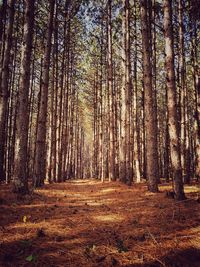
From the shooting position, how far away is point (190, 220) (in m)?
4.43

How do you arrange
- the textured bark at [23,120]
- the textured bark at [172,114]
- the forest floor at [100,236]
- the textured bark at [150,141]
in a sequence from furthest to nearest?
the textured bark at [150,141] < the textured bark at [23,120] < the textured bark at [172,114] < the forest floor at [100,236]

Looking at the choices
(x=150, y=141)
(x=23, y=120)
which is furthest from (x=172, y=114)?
(x=23, y=120)

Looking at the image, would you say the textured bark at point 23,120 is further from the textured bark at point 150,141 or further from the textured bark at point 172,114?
the textured bark at point 172,114

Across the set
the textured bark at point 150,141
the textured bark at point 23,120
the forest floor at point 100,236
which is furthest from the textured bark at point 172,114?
the textured bark at point 23,120

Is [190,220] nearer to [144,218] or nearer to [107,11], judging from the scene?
[144,218]

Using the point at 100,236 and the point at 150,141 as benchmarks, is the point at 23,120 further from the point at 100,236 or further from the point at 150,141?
the point at 100,236

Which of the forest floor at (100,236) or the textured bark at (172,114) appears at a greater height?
the textured bark at (172,114)

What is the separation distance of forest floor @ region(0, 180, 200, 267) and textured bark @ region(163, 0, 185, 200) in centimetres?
56

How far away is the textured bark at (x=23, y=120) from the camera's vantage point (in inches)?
271

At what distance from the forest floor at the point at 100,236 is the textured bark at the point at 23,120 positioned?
111 cm

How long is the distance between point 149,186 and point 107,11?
11514 mm

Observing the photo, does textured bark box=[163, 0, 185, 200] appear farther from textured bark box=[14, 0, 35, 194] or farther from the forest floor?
textured bark box=[14, 0, 35, 194]

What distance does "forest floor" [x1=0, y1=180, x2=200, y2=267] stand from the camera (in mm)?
2852

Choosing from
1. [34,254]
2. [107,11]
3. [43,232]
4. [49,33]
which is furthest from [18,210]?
[107,11]
